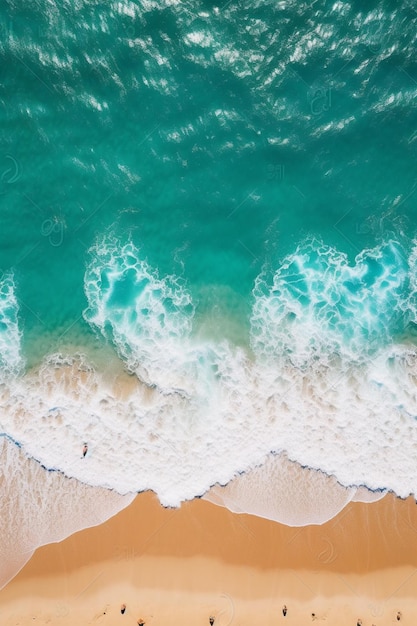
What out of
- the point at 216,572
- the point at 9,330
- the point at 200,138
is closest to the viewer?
the point at 216,572

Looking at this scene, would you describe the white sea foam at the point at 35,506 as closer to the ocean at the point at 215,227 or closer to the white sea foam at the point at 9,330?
the ocean at the point at 215,227

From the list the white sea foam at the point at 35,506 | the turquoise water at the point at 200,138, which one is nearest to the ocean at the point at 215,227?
the turquoise water at the point at 200,138

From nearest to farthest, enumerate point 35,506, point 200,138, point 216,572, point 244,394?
point 216,572 < point 35,506 < point 244,394 < point 200,138

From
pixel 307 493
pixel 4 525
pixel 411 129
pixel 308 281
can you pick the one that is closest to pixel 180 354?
pixel 308 281

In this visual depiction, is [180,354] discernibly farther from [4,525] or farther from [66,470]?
[4,525]

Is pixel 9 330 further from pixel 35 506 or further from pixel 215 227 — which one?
pixel 215 227

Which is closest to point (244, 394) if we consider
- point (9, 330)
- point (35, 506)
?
point (35, 506)
